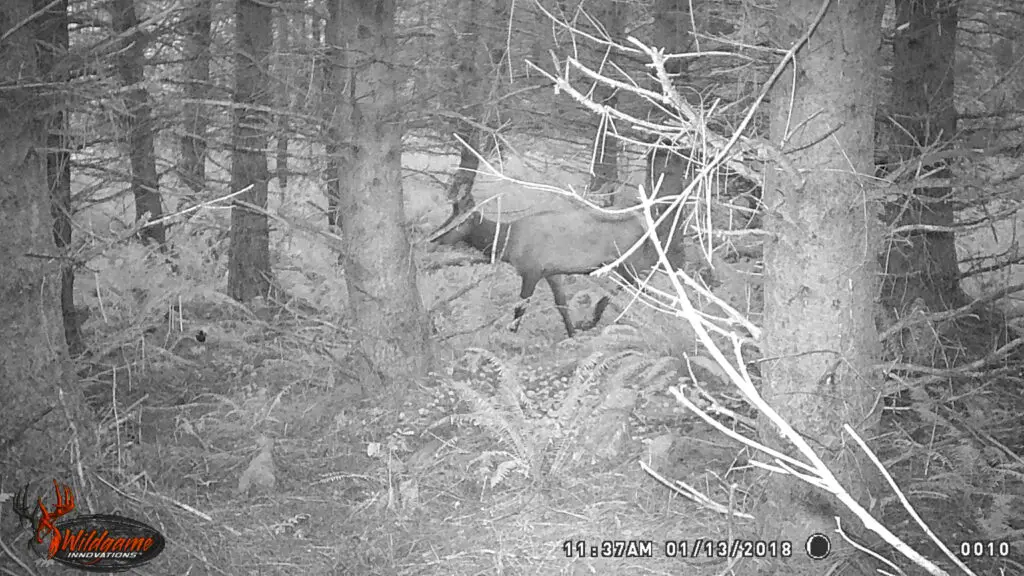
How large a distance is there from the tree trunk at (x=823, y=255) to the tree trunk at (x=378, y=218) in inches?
162

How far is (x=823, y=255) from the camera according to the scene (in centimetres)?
394

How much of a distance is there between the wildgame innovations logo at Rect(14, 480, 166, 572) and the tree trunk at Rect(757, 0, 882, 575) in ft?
12.0

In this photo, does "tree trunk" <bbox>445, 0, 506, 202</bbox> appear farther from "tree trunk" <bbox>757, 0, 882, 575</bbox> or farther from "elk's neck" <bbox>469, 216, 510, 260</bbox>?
"tree trunk" <bbox>757, 0, 882, 575</bbox>

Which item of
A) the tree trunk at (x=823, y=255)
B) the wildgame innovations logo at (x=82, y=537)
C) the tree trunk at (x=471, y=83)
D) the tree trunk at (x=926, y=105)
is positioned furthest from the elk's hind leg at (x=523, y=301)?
the tree trunk at (x=823, y=255)

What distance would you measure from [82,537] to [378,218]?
3.66m

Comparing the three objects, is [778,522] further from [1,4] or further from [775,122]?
[1,4]

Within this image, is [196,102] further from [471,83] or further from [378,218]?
[471,83]

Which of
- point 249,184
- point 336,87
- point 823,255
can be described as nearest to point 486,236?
point 249,184

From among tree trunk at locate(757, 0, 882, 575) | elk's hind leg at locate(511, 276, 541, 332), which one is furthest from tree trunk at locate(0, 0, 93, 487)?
elk's hind leg at locate(511, 276, 541, 332)

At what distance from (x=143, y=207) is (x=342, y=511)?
24.8 ft

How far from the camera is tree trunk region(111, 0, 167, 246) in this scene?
5339mm

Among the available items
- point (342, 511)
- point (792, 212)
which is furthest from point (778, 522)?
point (342, 511)

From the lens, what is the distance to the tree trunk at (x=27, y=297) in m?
4.73

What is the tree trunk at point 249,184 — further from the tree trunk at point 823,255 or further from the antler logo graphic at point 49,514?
the tree trunk at point 823,255
